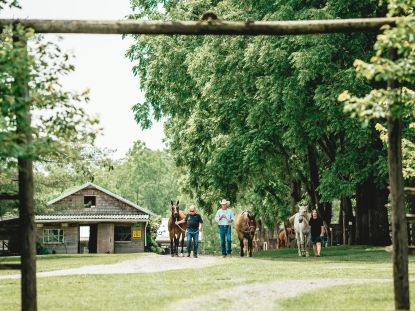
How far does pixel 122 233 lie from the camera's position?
65.1 m

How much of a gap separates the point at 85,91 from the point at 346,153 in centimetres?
2142

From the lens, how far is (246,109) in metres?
33.8

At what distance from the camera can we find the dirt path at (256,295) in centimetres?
1188

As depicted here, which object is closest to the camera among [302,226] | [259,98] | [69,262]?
[302,226]

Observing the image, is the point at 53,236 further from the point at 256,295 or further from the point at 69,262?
the point at 256,295

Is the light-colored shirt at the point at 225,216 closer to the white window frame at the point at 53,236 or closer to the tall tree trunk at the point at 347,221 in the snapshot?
the tall tree trunk at the point at 347,221

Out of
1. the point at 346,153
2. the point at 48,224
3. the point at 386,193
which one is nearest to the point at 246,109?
the point at 346,153

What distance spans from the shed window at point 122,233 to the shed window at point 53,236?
4512 mm

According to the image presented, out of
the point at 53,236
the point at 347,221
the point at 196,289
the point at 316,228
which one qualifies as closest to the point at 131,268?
the point at 316,228

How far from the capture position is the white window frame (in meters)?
63.6

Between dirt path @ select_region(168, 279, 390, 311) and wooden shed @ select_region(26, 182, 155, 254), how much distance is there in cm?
4776

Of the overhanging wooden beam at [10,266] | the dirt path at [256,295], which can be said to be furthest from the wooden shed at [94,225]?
the overhanging wooden beam at [10,266]

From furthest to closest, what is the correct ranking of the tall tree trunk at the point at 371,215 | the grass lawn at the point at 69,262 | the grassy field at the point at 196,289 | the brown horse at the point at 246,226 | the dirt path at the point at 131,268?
1. the tall tree trunk at the point at 371,215
2. the brown horse at the point at 246,226
3. the grass lawn at the point at 69,262
4. the dirt path at the point at 131,268
5. the grassy field at the point at 196,289

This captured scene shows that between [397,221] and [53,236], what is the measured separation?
55015 millimetres
